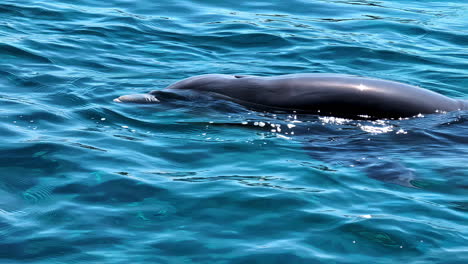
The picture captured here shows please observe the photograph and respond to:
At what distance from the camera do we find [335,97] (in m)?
7.85

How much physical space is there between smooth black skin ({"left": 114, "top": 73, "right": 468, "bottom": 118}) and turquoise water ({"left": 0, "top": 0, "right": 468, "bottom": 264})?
16 cm

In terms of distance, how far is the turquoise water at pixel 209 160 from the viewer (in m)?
5.12

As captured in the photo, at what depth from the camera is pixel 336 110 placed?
7.83 metres

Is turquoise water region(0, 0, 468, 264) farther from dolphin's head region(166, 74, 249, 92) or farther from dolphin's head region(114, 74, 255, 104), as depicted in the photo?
dolphin's head region(166, 74, 249, 92)

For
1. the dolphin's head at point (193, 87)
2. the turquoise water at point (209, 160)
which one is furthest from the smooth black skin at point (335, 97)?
the turquoise water at point (209, 160)

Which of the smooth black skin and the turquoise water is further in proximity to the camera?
the smooth black skin

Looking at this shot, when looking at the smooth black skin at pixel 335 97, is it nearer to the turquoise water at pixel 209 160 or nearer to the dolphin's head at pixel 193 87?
the dolphin's head at pixel 193 87

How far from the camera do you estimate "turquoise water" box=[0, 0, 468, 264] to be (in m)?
5.12

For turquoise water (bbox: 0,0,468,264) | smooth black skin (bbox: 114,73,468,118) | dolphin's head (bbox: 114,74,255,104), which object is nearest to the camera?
turquoise water (bbox: 0,0,468,264)

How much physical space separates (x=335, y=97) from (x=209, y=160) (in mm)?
1752

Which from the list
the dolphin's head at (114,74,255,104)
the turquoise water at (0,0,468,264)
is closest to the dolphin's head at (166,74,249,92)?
the dolphin's head at (114,74,255,104)

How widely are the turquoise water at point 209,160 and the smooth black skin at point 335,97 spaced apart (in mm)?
156

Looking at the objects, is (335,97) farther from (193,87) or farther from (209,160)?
(209,160)

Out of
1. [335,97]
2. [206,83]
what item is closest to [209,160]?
[335,97]
